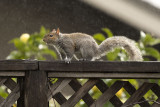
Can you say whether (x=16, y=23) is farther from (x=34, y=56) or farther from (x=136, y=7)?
(x=136, y=7)

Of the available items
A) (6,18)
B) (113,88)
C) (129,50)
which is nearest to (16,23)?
(6,18)

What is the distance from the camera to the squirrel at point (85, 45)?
7.32 feet

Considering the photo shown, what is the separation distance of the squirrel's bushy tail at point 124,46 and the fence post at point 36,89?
23.0 inches

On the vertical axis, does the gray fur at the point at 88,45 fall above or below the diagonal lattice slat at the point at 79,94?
above

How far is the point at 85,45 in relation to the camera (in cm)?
223

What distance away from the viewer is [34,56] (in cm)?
316

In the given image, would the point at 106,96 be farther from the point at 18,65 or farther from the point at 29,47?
the point at 29,47

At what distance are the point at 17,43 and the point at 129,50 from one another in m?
1.12

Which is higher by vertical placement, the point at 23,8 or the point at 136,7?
the point at 23,8

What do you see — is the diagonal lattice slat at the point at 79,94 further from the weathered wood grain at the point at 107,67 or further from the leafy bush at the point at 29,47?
the leafy bush at the point at 29,47

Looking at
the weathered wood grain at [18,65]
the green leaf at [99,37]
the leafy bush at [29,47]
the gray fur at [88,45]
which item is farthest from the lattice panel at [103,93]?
the leafy bush at [29,47]

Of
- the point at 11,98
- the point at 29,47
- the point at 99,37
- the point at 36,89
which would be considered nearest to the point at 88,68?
the point at 36,89

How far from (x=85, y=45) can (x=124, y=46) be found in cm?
A: 24

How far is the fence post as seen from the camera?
5.97 feet
